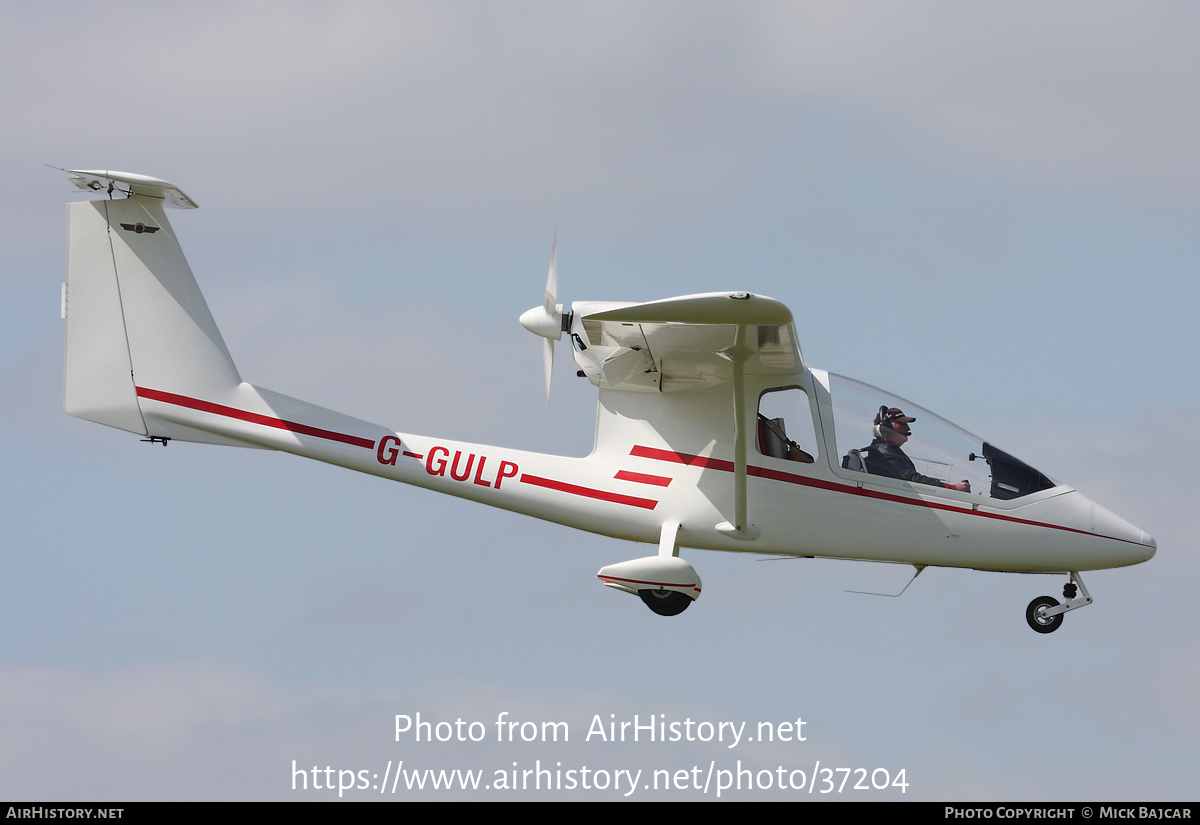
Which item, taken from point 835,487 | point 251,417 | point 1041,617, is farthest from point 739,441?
point 251,417

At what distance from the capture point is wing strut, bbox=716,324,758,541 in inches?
515

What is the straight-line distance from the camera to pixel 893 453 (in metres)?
14.1

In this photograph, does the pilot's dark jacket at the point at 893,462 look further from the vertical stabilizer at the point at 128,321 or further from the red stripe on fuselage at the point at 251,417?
the vertical stabilizer at the point at 128,321

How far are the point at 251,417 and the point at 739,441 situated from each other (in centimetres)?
508

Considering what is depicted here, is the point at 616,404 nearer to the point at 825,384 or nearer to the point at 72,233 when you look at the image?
the point at 825,384

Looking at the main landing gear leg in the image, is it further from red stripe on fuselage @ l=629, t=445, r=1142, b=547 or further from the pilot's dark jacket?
the pilot's dark jacket

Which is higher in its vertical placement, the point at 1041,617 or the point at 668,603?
the point at 1041,617

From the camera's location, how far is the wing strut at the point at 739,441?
42.9 feet

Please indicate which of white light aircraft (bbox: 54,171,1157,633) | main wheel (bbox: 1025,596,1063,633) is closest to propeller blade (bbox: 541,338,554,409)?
white light aircraft (bbox: 54,171,1157,633)

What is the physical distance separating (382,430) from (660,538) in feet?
10.2

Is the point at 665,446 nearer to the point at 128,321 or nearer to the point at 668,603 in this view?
the point at 668,603

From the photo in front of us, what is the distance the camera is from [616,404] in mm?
14438

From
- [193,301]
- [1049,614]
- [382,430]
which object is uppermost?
[193,301]

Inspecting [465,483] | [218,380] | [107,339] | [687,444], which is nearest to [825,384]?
[687,444]
